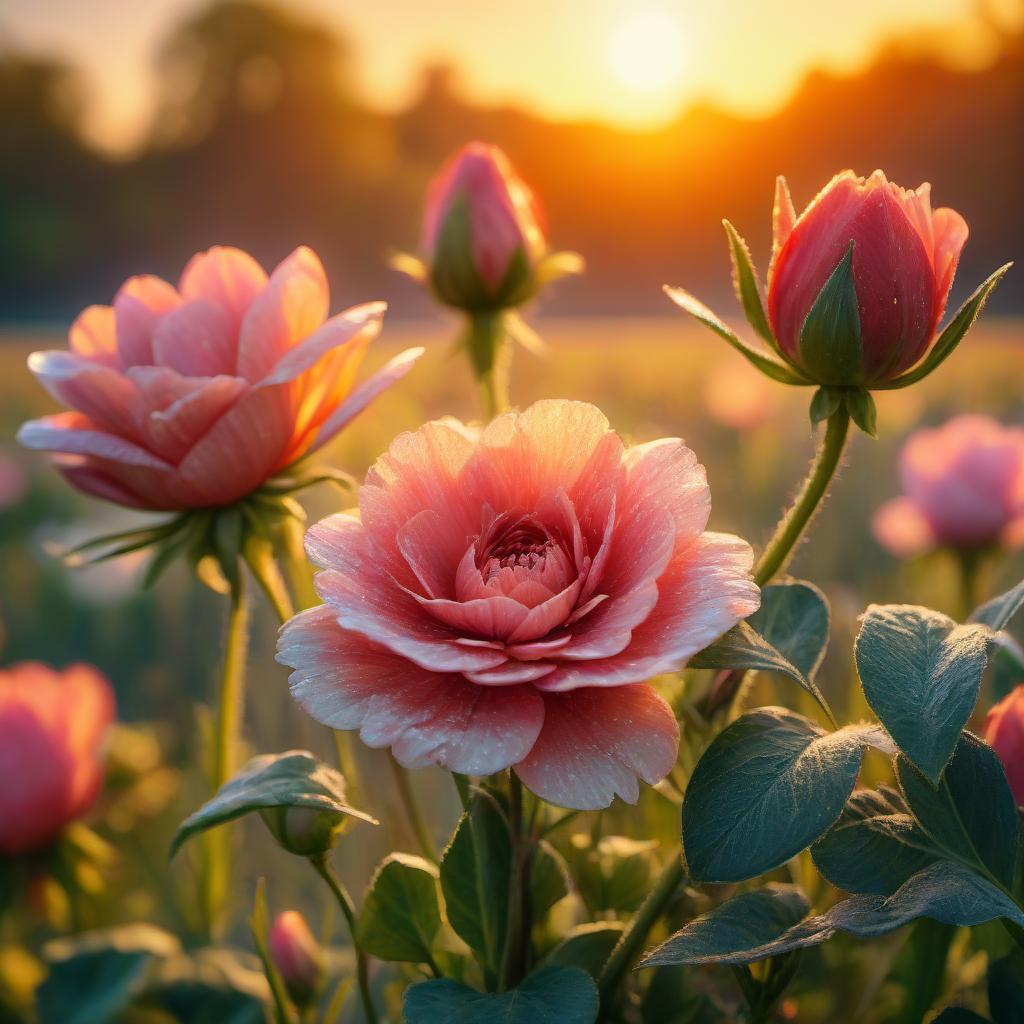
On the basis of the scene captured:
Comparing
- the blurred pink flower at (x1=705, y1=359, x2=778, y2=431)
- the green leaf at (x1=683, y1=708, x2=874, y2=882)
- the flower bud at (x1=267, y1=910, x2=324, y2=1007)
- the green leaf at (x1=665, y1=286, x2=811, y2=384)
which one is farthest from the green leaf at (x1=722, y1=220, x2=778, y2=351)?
the blurred pink flower at (x1=705, y1=359, x2=778, y2=431)

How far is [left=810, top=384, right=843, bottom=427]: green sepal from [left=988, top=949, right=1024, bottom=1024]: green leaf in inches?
6.5

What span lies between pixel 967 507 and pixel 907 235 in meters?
0.51

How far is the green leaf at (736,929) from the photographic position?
10.8 inches

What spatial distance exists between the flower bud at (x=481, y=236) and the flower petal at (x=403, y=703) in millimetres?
281

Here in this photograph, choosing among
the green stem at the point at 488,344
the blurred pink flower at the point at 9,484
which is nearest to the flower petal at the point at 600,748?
the green stem at the point at 488,344

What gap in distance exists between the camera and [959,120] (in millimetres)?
5875

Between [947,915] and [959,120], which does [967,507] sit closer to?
[947,915]

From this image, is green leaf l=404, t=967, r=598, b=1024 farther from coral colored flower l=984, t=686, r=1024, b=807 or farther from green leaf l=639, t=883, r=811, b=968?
coral colored flower l=984, t=686, r=1024, b=807

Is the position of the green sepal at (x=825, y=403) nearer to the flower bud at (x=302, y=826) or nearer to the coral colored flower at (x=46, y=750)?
the flower bud at (x=302, y=826)

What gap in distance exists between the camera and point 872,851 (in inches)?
12.1

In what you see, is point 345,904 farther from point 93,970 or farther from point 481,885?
point 93,970

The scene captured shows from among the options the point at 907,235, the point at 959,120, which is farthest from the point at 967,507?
the point at 959,120

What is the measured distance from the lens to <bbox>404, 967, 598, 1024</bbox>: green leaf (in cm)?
29

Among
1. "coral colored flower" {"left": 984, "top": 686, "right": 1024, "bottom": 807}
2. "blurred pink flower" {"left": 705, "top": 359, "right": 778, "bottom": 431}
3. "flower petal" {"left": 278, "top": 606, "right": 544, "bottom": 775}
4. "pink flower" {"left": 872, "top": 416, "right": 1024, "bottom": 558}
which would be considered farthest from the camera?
"blurred pink flower" {"left": 705, "top": 359, "right": 778, "bottom": 431}
